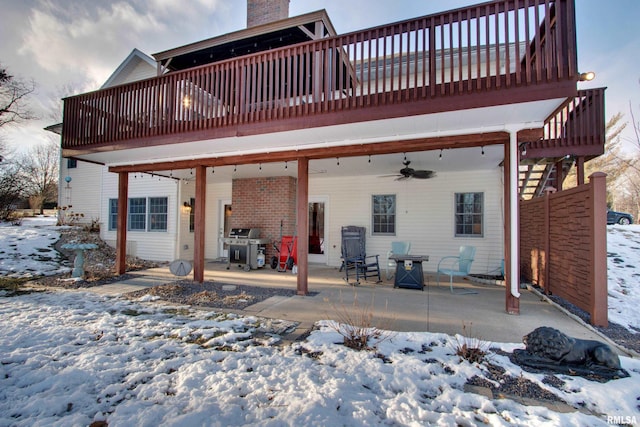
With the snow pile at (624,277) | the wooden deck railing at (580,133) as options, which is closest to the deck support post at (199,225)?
the wooden deck railing at (580,133)

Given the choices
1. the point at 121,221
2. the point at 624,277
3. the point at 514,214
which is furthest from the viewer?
the point at 121,221

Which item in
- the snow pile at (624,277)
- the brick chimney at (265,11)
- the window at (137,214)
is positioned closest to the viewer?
the snow pile at (624,277)

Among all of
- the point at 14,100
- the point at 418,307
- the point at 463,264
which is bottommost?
the point at 418,307

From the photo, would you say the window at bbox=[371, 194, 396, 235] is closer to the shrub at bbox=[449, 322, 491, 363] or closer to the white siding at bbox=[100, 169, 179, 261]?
the shrub at bbox=[449, 322, 491, 363]

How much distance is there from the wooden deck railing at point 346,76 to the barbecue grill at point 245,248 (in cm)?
380

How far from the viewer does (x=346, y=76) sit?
4.92 m

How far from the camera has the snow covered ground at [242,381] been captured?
6.84 feet

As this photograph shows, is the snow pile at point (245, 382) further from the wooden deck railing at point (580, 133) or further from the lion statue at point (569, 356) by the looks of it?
the wooden deck railing at point (580, 133)

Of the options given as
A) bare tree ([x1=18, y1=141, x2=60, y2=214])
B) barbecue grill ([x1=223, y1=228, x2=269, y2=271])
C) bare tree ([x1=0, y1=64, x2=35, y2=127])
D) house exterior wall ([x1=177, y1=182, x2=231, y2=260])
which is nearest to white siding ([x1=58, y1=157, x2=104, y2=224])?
bare tree ([x1=0, y1=64, x2=35, y2=127])

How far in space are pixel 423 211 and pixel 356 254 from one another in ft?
7.91

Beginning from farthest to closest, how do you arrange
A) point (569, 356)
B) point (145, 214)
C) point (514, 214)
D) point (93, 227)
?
point (93, 227) → point (145, 214) → point (514, 214) → point (569, 356)

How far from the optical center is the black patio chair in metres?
7.13

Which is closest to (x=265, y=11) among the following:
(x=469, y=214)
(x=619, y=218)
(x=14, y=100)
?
(x=469, y=214)

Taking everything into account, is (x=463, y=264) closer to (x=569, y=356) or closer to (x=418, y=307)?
(x=418, y=307)
